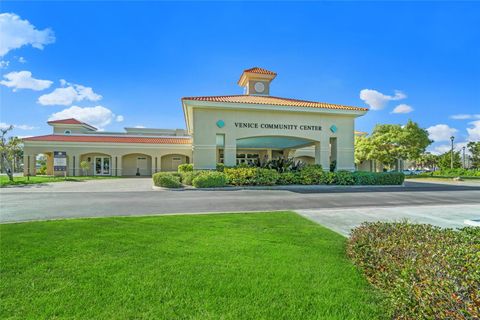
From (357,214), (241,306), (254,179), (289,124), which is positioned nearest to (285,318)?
(241,306)

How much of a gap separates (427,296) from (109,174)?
3676 cm

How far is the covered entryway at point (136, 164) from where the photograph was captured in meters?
35.0

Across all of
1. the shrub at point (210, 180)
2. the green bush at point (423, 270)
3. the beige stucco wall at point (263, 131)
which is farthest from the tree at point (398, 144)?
the green bush at point (423, 270)

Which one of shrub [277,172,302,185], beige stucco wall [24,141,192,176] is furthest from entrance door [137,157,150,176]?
shrub [277,172,302,185]

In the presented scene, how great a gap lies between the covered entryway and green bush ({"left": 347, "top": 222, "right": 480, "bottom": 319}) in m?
34.6

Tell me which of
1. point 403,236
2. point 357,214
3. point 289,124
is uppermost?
point 289,124

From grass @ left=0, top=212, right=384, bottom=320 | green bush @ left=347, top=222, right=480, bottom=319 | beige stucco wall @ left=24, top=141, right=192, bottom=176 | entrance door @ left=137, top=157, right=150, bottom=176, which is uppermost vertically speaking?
beige stucco wall @ left=24, top=141, right=192, bottom=176

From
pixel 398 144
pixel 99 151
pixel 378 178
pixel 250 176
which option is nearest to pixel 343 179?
pixel 378 178

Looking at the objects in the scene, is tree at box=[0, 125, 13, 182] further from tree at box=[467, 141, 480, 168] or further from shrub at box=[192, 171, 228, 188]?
tree at box=[467, 141, 480, 168]

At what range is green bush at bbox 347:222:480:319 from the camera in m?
2.18

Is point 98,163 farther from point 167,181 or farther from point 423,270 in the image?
point 423,270

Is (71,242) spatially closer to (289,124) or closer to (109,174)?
(289,124)

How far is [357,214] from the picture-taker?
27.6 ft

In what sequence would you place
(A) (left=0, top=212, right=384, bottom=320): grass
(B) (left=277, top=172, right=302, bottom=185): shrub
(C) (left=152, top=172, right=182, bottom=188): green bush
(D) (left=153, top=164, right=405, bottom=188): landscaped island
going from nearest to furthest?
(A) (left=0, top=212, right=384, bottom=320): grass → (C) (left=152, top=172, right=182, bottom=188): green bush → (D) (left=153, top=164, right=405, bottom=188): landscaped island → (B) (left=277, top=172, right=302, bottom=185): shrub
